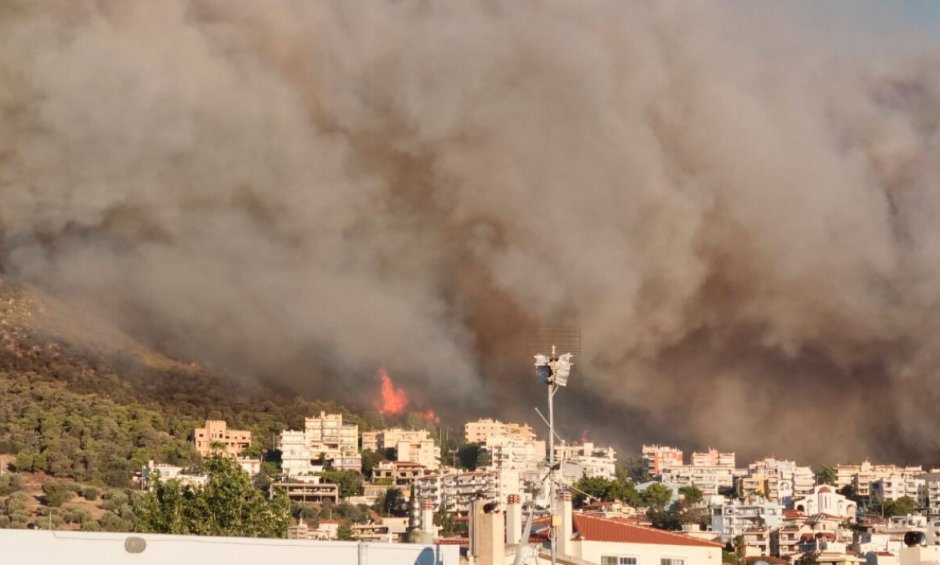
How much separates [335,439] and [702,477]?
17628 mm

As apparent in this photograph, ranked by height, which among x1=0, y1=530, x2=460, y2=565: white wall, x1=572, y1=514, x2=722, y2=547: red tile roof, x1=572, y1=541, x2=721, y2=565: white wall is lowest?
x1=0, y1=530, x2=460, y2=565: white wall

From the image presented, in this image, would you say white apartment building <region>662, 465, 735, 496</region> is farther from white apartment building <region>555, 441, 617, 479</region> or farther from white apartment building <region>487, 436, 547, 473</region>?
white apartment building <region>487, 436, 547, 473</region>

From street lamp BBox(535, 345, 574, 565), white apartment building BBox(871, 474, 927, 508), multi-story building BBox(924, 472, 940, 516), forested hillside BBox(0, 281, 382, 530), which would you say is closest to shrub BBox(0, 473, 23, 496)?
forested hillside BBox(0, 281, 382, 530)

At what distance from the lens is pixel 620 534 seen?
17.5 metres

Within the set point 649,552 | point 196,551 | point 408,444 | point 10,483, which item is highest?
point 408,444

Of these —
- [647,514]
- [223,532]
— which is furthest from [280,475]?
[223,532]

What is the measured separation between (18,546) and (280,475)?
40.1 metres

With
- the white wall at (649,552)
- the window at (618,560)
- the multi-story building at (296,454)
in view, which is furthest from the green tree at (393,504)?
the window at (618,560)

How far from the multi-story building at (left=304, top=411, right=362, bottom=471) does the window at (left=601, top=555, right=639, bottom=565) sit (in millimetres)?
33805

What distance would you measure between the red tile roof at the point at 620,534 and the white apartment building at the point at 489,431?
130ft

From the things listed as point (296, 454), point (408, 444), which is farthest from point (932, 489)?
point (296, 454)

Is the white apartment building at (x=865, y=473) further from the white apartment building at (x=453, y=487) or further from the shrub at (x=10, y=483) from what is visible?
the shrub at (x=10, y=483)

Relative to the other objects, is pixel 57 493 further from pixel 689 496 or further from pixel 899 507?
pixel 899 507

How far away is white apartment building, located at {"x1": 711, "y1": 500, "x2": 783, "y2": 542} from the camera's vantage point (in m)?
43.6
